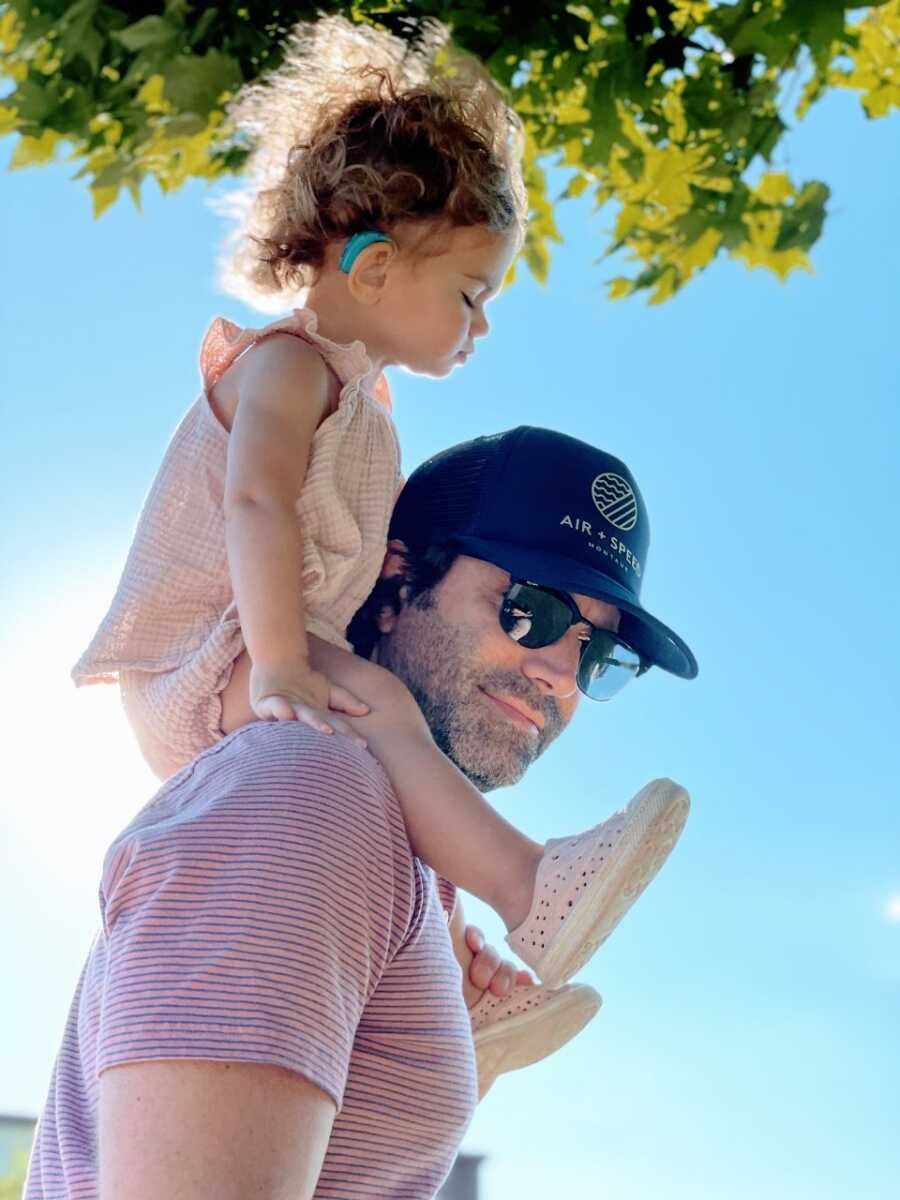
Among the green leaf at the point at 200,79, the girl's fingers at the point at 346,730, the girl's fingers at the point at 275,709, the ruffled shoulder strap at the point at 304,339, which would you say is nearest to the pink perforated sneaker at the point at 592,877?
the girl's fingers at the point at 346,730

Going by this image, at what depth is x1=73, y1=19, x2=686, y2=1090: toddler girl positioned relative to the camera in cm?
196

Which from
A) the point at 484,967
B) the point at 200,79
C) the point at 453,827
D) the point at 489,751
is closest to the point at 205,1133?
→ the point at 453,827

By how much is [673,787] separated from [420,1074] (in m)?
0.49

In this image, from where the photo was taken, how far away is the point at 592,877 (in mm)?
1901

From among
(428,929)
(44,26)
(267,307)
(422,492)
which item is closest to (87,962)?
(428,929)

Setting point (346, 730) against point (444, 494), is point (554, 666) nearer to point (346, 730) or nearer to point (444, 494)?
point (444, 494)

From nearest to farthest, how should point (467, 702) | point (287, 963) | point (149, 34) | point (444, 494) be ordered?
point (287, 963) < point (467, 702) < point (444, 494) < point (149, 34)

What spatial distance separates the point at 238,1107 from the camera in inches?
59.7

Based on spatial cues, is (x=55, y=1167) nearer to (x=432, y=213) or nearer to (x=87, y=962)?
(x=87, y=962)

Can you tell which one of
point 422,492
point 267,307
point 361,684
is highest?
point 267,307

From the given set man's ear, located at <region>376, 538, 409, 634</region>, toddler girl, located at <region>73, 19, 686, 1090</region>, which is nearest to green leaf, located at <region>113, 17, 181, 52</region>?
toddler girl, located at <region>73, 19, 686, 1090</region>

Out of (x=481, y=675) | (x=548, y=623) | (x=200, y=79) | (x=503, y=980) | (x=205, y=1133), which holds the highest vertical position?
(x=200, y=79)

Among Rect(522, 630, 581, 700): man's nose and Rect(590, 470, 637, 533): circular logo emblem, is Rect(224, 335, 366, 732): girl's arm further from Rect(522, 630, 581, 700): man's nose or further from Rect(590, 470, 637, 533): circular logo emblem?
Rect(590, 470, 637, 533): circular logo emblem

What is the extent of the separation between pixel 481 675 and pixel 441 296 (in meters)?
0.75
